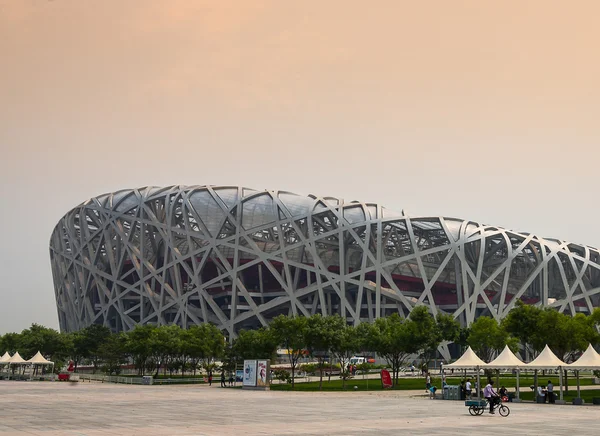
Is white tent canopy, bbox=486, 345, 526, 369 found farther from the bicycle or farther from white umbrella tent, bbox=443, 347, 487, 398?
the bicycle

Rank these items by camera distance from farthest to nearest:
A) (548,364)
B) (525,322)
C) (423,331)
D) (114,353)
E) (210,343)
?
1. (114,353)
2. (210,343)
3. (423,331)
4. (525,322)
5. (548,364)

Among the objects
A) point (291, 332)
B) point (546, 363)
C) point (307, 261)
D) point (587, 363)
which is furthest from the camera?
point (307, 261)

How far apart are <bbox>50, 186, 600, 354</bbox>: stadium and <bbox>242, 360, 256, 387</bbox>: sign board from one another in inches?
1261

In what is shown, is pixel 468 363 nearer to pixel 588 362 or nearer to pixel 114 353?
pixel 588 362

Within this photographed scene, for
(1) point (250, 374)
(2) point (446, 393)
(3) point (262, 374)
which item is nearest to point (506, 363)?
(2) point (446, 393)

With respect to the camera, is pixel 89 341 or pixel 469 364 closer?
pixel 469 364

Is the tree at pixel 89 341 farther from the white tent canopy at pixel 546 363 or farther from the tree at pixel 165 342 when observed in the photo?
the white tent canopy at pixel 546 363

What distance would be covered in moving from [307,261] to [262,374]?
3863cm

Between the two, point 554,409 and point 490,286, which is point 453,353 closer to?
point 490,286

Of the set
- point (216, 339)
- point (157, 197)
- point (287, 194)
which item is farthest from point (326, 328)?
point (157, 197)

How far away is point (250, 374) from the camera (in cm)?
5028

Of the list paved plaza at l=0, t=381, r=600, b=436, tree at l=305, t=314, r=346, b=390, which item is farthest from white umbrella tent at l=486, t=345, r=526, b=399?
tree at l=305, t=314, r=346, b=390

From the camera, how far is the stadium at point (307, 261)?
82938 millimetres

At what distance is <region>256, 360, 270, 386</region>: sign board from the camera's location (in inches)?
1940
